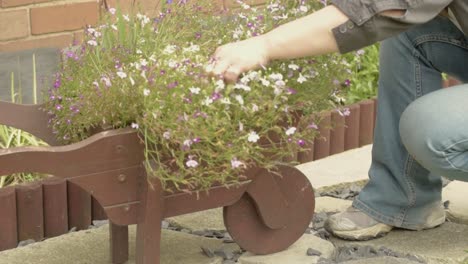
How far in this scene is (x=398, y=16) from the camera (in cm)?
287

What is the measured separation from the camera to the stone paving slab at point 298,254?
334cm

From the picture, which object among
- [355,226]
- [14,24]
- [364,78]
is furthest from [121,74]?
[364,78]

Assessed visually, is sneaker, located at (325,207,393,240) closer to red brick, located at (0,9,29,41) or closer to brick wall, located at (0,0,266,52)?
brick wall, located at (0,0,266,52)

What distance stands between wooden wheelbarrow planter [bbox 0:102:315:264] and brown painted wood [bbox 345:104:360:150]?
144 centimetres

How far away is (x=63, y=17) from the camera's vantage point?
14.6 ft

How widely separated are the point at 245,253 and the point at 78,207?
733 millimetres

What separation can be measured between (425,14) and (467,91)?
466 mm

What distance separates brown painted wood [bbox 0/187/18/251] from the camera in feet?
11.6

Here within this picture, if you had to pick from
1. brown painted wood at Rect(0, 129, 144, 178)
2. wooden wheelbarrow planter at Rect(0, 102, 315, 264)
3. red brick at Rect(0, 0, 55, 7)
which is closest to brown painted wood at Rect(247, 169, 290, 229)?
wooden wheelbarrow planter at Rect(0, 102, 315, 264)

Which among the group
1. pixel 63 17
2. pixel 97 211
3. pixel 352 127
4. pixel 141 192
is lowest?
pixel 97 211

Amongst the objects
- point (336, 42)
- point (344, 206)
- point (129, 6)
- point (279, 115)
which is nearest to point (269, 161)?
point (279, 115)

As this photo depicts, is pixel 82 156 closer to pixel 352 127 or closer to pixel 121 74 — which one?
pixel 121 74

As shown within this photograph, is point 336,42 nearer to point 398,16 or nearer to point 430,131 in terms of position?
point 398,16

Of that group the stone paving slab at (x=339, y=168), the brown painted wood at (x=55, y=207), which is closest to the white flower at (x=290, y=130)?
the brown painted wood at (x=55, y=207)
